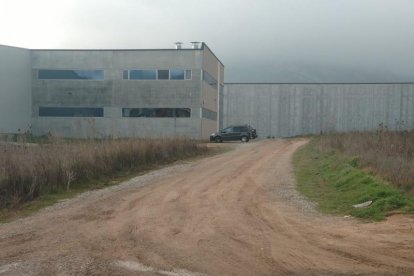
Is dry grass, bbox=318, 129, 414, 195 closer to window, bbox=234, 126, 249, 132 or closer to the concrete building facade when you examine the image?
window, bbox=234, 126, 249, 132

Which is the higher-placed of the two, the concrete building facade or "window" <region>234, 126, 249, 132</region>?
the concrete building facade

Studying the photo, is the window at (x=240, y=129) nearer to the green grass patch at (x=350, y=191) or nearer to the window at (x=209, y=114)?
the window at (x=209, y=114)

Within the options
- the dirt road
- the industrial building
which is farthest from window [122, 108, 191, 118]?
the dirt road

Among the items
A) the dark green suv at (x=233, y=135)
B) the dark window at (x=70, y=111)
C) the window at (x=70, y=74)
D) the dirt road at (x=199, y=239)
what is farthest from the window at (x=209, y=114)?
the dirt road at (x=199, y=239)

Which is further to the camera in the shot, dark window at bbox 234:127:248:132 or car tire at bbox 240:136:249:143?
dark window at bbox 234:127:248:132

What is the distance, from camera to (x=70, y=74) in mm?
53562

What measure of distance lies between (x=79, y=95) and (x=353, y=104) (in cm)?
3803

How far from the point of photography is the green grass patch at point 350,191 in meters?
11.1

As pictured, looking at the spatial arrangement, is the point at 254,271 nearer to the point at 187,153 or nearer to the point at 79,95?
the point at 187,153

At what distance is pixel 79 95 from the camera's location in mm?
53062

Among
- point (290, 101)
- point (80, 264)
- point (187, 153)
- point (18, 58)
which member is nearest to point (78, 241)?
point (80, 264)

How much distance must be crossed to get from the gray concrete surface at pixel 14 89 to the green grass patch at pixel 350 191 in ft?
124

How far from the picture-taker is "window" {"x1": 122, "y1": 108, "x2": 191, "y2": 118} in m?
51.8

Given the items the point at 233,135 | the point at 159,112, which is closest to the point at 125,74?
the point at 159,112
